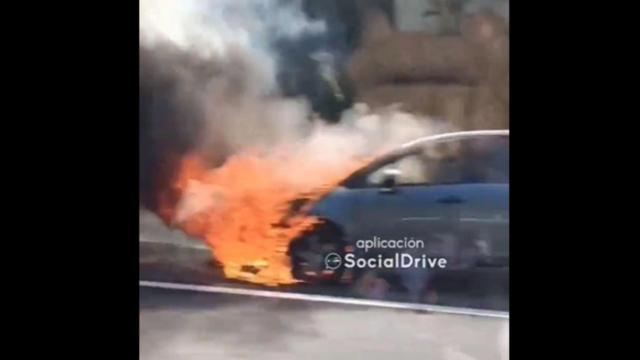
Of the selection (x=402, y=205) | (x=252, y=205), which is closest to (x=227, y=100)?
(x=252, y=205)

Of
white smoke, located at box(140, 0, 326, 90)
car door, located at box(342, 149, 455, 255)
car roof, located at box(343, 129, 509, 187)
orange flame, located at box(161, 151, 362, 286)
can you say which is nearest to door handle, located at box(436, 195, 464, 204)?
car door, located at box(342, 149, 455, 255)

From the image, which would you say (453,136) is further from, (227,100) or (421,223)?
(227,100)

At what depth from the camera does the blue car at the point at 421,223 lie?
5.64m

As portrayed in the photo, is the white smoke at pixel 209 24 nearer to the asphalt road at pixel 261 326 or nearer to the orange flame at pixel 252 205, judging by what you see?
the orange flame at pixel 252 205

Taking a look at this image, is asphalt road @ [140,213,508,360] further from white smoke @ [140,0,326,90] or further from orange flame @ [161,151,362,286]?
white smoke @ [140,0,326,90]

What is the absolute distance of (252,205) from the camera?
18.6 ft

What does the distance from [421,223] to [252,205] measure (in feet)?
2.39

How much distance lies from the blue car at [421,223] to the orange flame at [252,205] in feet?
0.22

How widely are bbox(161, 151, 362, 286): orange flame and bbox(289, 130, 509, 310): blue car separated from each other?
0.07 m

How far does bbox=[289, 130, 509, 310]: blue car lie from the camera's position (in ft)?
18.5

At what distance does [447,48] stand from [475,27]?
0.15 meters

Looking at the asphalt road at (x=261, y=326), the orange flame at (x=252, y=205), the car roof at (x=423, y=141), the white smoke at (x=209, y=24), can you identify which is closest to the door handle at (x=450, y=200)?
the car roof at (x=423, y=141)
